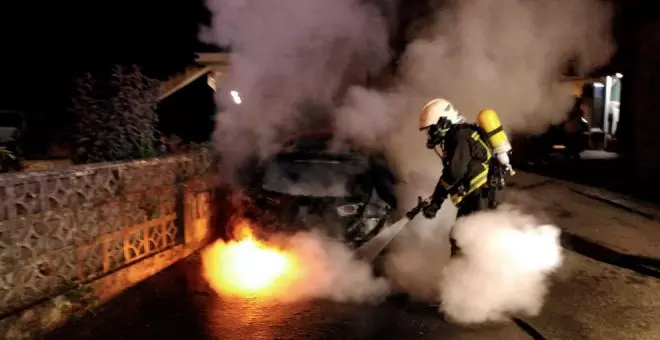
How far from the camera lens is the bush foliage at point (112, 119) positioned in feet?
20.2

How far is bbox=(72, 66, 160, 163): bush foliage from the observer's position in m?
6.14

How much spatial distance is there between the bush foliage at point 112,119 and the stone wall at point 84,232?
1.18 feet

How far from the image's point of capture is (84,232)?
16.9ft

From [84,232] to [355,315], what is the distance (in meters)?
2.49

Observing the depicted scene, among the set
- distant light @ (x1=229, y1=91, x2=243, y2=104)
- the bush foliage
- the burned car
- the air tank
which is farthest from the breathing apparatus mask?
distant light @ (x1=229, y1=91, x2=243, y2=104)

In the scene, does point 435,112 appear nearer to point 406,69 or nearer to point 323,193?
point 323,193

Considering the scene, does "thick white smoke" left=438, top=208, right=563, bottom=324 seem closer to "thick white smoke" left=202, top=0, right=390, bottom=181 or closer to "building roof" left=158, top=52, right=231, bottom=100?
"thick white smoke" left=202, top=0, right=390, bottom=181

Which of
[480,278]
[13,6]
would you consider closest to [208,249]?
[480,278]

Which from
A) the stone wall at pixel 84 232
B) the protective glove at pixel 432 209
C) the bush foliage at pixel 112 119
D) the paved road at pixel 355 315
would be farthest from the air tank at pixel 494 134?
the bush foliage at pixel 112 119

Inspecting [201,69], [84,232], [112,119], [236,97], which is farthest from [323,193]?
[201,69]

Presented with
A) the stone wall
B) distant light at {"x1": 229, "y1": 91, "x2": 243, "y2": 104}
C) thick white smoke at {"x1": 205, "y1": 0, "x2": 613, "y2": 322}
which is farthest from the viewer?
distant light at {"x1": 229, "y1": 91, "x2": 243, "y2": 104}

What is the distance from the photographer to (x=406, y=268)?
6641 millimetres

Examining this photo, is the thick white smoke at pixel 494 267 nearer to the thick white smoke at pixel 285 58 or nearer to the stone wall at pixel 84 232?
the stone wall at pixel 84 232

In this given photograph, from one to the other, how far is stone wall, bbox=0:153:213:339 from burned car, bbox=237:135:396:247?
34.8 inches
